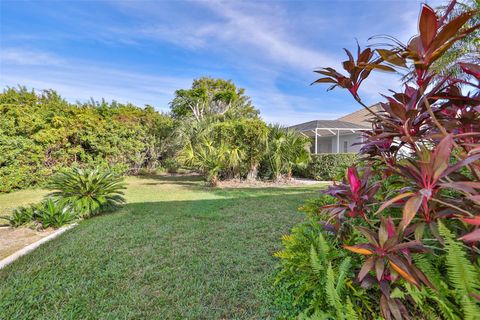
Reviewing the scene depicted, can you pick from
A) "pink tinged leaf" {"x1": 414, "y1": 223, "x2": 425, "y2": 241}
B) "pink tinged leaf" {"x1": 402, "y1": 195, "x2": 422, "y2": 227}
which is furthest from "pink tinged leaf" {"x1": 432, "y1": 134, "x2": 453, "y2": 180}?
"pink tinged leaf" {"x1": 414, "y1": 223, "x2": 425, "y2": 241}

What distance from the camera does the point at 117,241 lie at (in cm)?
372

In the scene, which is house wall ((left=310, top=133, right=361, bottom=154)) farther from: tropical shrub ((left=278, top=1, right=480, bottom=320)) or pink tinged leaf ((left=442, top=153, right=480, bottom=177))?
pink tinged leaf ((left=442, top=153, right=480, bottom=177))

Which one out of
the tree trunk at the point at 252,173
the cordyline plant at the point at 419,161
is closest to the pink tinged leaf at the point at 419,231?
the cordyline plant at the point at 419,161

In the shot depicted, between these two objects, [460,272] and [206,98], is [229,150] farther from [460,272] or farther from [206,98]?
[206,98]

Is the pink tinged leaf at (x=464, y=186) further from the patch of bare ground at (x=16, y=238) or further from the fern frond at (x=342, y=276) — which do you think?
the patch of bare ground at (x=16, y=238)

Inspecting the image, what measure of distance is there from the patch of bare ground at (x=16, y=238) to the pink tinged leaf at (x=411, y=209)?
15.2ft

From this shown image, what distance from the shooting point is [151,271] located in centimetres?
275

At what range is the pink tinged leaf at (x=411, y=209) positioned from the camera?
38.0 inches

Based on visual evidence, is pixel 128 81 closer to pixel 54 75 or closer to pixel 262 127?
pixel 54 75

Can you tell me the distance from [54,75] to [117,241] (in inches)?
420

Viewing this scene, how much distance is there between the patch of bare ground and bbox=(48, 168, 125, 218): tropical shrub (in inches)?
28.3

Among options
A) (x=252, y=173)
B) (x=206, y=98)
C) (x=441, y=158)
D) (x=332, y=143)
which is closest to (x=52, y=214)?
(x=441, y=158)

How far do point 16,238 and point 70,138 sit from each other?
765cm

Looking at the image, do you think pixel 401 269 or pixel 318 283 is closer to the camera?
pixel 401 269
